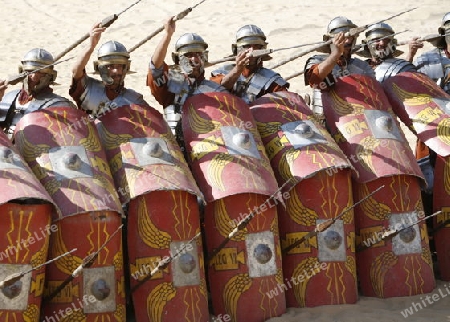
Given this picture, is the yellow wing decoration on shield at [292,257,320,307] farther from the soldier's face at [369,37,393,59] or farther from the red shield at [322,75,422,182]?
the soldier's face at [369,37,393,59]

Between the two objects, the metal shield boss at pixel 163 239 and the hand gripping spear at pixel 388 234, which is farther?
the hand gripping spear at pixel 388 234

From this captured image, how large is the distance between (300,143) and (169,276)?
1.74 metres

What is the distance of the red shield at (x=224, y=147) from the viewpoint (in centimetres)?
906

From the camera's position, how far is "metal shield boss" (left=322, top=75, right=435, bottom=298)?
9781 millimetres

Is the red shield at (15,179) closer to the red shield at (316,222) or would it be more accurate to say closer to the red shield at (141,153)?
the red shield at (141,153)

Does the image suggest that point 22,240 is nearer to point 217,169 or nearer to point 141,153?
point 141,153

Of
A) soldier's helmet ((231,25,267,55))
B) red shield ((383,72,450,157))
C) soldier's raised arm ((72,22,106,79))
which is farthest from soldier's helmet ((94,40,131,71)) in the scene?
red shield ((383,72,450,157))

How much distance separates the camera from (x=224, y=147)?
9305mm

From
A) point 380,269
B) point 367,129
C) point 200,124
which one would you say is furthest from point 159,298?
point 367,129

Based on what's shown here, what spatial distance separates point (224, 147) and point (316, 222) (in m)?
0.98

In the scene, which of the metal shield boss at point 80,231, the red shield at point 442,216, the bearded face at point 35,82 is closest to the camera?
the metal shield boss at point 80,231

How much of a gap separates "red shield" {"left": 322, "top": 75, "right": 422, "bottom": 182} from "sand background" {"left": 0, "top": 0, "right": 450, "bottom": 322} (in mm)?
11088

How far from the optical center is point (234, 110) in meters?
9.63

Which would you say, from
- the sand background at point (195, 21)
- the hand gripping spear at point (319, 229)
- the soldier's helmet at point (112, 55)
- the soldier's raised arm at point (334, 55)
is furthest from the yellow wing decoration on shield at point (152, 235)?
the sand background at point (195, 21)
